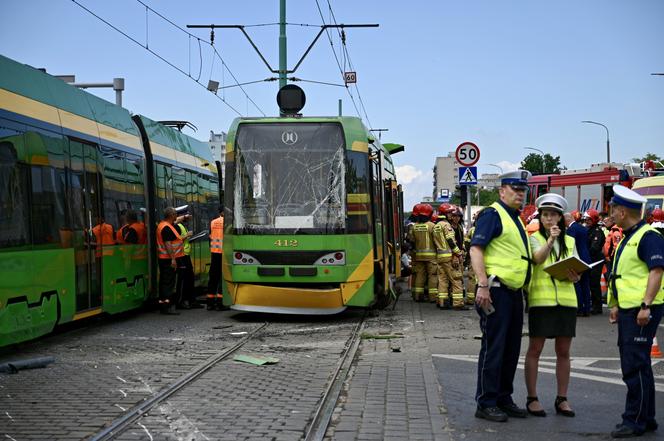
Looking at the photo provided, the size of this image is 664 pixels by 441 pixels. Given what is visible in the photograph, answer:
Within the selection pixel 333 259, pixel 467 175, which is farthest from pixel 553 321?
pixel 467 175

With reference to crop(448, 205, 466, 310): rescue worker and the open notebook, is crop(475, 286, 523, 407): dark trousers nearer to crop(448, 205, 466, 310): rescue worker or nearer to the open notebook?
the open notebook

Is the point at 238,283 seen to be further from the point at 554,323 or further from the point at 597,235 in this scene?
the point at 554,323

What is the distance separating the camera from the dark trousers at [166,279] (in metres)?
15.4

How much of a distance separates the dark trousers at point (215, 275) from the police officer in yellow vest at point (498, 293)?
33.6ft

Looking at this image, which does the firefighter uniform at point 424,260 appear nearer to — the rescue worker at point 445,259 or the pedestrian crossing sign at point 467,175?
the rescue worker at point 445,259

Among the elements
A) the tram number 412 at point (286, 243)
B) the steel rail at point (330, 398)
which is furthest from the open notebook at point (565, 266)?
the tram number 412 at point (286, 243)

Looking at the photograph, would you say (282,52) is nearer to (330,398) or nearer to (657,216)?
(657,216)

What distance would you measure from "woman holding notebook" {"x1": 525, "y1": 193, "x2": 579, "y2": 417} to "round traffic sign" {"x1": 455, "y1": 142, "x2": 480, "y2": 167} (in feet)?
38.4

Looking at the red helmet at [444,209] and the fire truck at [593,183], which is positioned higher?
the fire truck at [593,183]

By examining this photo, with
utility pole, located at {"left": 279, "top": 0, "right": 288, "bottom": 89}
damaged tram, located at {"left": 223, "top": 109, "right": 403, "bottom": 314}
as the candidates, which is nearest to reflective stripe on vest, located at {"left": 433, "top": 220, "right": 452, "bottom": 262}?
damaged tram, located at {"left": 223, "top": 109, "right": 403, "bottom": 314}

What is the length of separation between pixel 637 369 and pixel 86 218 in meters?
8.04

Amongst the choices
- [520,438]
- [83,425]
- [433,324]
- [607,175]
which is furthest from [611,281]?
[607,175]

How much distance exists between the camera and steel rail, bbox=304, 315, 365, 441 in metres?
6.58

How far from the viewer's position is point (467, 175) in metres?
18.9
